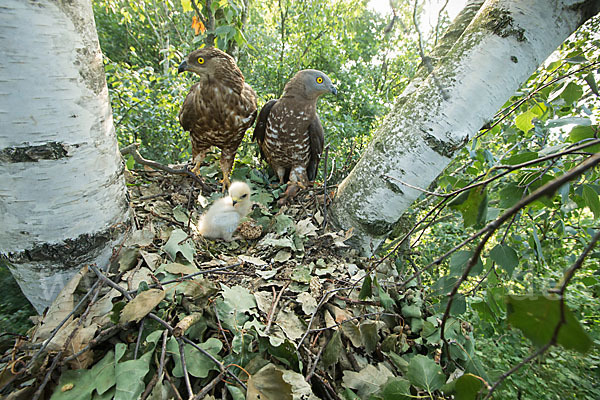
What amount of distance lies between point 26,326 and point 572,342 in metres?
2.08

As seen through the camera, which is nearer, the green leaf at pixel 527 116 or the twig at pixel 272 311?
the twig at pixel 272 311

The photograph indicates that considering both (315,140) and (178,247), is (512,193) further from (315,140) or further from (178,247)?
(315,140)

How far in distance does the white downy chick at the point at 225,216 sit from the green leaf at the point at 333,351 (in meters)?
1.09

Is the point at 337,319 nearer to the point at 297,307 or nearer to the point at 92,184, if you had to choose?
the point at 297,307

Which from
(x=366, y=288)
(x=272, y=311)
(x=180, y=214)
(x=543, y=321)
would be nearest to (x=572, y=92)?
(x=366, y=288)

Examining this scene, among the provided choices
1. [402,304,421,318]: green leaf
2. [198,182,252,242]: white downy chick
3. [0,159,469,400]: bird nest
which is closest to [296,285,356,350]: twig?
[0,159,469,400]: bird nest

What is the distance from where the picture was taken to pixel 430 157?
1375mm

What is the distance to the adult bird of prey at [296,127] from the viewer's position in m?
2.55

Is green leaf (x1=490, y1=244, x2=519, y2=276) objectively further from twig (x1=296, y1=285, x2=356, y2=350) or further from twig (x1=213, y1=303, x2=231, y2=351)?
twig (x1=213, y1=303, x2=231, y2=351)

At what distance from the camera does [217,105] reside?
7.45 ft

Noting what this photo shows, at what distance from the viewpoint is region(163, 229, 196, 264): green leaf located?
3.90 feet

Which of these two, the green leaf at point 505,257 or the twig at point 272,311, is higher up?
the green leaf at point 505,257

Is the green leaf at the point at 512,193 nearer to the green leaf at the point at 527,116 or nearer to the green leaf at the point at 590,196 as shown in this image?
the green leaf at the point at 590,196

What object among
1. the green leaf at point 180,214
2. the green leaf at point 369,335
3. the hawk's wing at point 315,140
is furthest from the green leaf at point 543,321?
the hawk's wing at point 315,140
